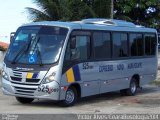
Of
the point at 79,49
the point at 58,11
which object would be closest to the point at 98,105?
the point at 79,49

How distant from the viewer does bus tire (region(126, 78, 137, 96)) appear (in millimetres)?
18750

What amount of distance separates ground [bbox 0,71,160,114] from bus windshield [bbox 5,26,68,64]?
142 centimetres

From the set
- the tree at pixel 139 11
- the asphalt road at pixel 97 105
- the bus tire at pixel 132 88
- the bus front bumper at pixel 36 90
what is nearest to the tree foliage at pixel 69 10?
the tree at pixel 139 11

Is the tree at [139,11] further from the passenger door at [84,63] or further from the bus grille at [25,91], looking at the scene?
the bus grille at [25,91]

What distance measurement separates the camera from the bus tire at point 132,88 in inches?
738

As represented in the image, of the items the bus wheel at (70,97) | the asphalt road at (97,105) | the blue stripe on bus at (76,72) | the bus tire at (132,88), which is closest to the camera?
the asphalt road at (97,105)

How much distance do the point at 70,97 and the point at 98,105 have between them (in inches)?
Answer: 44.8

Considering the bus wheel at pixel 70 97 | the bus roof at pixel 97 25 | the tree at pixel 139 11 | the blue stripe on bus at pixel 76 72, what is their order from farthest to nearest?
1. the tree at pixel 139 11
2. the bus roof at pixel 97 25
3. the blue stripe on bus at pixel 76 72
4. the bus wheel at pixel 70 97

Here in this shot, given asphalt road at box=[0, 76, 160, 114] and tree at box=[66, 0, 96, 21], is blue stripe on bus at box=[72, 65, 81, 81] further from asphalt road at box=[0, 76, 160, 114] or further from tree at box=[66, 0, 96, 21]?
tree at box=[66, 0, 96, 21]

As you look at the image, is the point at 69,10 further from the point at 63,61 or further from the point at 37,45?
the point at 63,61

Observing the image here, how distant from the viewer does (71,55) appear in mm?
14898

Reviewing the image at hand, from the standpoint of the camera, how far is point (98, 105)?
1561cm

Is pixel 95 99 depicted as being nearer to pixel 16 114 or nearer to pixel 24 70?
pixel 24 70

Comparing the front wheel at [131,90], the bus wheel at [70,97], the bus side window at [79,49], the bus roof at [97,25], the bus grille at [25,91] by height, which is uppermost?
the bus roof at [97,25]
